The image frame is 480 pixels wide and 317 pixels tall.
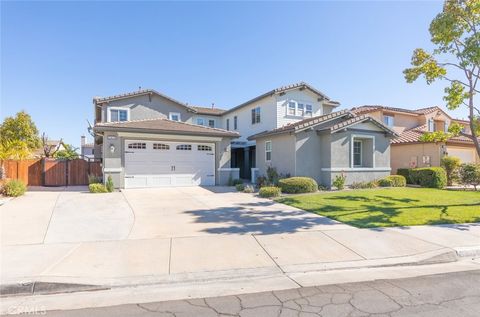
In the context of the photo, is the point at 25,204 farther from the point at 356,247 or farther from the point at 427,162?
the point at 427,162

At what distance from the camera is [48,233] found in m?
7.45

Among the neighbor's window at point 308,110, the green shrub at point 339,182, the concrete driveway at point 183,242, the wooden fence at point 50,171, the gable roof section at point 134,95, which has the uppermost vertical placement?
the gable roof section at point 134,95

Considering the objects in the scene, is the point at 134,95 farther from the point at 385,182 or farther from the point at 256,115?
the point at 385,182

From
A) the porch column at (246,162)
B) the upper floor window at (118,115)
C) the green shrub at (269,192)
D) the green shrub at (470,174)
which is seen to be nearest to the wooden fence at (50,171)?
the upper floor window at (118,115)

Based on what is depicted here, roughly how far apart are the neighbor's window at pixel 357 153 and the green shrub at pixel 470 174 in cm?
682

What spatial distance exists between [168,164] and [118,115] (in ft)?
21.8

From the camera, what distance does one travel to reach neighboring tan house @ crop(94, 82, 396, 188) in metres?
16.5

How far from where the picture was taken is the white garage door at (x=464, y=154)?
74.9 ft

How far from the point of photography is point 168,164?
1750 cm

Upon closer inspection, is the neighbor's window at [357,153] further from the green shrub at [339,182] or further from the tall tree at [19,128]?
the tall tree at [19,128]

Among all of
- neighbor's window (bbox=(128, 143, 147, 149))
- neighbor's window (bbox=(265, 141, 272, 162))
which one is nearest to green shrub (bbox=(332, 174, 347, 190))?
neighbor's window (bbox=(265, 141, 272, 162))

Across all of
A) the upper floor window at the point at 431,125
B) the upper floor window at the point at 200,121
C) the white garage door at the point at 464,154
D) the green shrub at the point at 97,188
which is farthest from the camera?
the upper floor window at the point at 431,125

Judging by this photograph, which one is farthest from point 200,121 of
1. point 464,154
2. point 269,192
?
point 464,154

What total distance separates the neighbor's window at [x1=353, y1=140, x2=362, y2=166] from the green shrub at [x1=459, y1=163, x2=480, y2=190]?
269 inches
